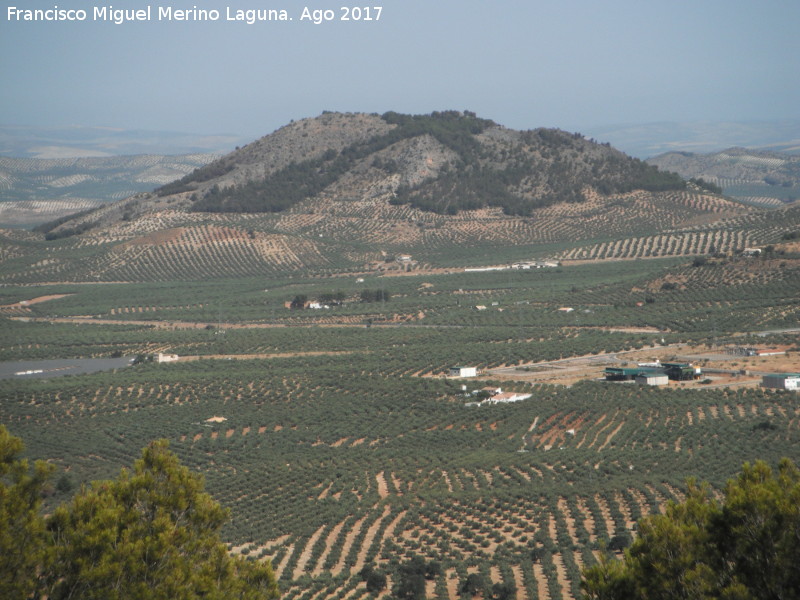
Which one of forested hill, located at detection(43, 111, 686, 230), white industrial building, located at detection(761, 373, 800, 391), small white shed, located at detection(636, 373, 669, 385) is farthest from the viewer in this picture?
forested hill, located at detection(43, 111, 686, 230)

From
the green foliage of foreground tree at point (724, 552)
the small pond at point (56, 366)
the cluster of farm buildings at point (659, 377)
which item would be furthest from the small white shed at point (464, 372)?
the green foliage of foreground tree at point (724, 552)

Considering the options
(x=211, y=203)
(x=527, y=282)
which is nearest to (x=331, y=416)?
(x=527, y=282)

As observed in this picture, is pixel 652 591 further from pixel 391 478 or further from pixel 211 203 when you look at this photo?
pixel 211 203

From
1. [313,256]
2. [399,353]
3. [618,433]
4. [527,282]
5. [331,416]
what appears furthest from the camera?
[313,256]

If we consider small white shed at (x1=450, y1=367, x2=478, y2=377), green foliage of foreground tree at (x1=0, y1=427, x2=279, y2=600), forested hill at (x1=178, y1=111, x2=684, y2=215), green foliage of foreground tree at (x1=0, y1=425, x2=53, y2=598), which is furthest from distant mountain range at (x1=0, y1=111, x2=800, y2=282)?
green foliage of foreground tree at (x1=0, y1=425, x2=53, y2=598)

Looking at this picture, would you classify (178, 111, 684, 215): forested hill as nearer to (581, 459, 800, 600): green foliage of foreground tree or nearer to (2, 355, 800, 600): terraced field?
(2, 355, 800, 600): terraced field

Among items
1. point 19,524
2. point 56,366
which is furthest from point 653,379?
point 19,524

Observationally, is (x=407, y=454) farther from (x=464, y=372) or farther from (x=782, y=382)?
(x=782, y=382)
